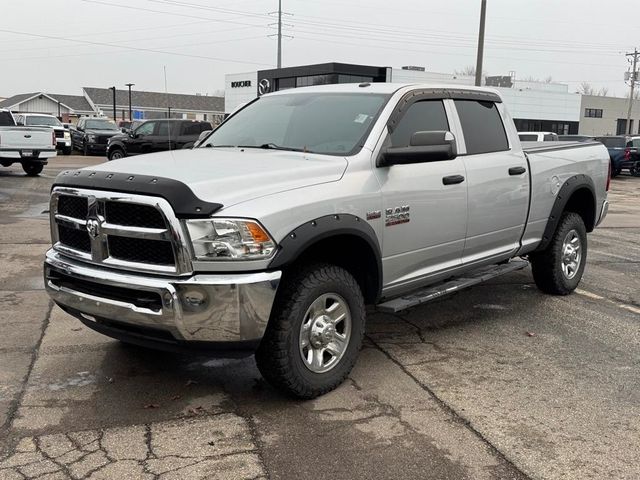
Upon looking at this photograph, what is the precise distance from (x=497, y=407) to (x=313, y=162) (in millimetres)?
1942

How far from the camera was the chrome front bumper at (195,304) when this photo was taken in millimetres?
3451

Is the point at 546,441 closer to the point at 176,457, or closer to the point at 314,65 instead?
the point at 176,457

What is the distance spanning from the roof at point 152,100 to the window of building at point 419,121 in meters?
82.3

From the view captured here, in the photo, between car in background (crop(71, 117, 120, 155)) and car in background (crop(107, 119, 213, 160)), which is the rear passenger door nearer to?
car in background (crop(107, 119, 213, 160))

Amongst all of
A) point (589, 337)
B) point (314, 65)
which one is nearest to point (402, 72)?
point (314, 65)

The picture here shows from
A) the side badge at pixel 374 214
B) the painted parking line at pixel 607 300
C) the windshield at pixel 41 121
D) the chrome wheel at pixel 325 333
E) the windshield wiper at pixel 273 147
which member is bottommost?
the painted parking line at pixel 607 300

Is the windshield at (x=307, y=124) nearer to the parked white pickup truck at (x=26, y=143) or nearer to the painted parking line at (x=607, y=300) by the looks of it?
the painted parking line at (x=607, y=300)

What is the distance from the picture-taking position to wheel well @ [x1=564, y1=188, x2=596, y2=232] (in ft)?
22.0

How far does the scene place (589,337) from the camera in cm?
539

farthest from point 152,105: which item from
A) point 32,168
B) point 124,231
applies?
point 124,231

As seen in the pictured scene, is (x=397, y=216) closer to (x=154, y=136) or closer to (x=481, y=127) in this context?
(x=481, y=127)

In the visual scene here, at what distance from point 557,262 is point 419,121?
8.29 ft

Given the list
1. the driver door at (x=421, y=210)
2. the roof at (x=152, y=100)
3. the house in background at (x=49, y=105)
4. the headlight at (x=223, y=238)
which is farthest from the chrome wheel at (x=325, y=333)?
the house in background at (x=49, y=105)

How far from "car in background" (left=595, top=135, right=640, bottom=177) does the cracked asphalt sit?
23140mm
